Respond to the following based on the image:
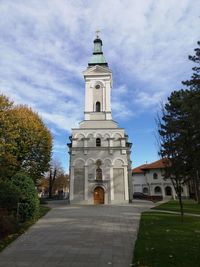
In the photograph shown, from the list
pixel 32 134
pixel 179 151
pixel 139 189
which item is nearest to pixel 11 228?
pixel 179 151

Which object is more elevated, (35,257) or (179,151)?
(179,151)

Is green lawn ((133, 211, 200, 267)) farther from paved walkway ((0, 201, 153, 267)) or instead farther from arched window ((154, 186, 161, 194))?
arched window ((154, 186, 161, 194))

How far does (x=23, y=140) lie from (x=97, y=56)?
23.8 metres

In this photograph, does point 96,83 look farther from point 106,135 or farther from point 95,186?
point 95,186

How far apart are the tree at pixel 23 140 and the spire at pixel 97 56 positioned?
17.6 metres

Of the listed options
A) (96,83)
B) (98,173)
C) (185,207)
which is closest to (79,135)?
(98,173)

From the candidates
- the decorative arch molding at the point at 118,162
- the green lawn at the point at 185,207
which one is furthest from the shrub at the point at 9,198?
the decorative arch molding at the point at 118,162

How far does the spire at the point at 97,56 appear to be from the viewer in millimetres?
49219

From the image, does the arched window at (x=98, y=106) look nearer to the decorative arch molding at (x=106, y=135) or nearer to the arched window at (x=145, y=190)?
the decorative arch molding at (x=106, y=135)

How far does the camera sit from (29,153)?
1350 inches

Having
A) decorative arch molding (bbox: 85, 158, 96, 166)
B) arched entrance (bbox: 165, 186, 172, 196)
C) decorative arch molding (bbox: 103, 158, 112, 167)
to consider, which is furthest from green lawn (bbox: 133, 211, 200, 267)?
arched entrance (bbox: 165, 186, 172, 196)

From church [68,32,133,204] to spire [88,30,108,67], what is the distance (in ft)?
5.09

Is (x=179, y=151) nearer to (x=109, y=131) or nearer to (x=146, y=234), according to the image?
(x=146, y=234)

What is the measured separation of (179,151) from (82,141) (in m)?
23.6
